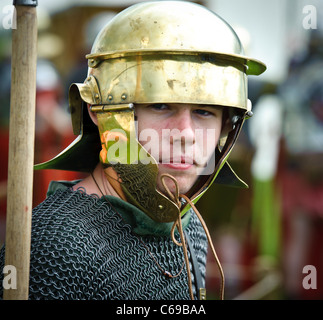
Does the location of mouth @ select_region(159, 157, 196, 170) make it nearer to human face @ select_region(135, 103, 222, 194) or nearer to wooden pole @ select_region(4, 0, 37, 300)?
human face @ select_region(135, 103, 222, 194)

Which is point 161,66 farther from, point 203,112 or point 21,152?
point 21,152

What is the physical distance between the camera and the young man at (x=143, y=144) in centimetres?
287

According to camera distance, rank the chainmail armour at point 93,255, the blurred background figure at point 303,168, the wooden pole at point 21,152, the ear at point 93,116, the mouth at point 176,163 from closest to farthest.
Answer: the wooden pole at point 21,152 → the chainmail armour at point 93,255 → the mouth at point 176,163 → the ear at point 93,116 → the blurred background figure at point 303,168

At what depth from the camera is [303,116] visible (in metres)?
6.83

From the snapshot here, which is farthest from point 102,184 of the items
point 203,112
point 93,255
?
point 203,112

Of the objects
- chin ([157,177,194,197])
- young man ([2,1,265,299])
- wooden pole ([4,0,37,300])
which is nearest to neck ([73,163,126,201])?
young man ([2,1,265,299])

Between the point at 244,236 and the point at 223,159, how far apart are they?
222 inches

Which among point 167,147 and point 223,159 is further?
point 223,159

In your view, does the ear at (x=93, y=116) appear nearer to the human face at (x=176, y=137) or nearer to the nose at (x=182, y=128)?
the human face at (x=176, y=137)

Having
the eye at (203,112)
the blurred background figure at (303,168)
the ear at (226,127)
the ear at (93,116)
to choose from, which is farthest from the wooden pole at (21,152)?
the blurred background figure at (303,168)
